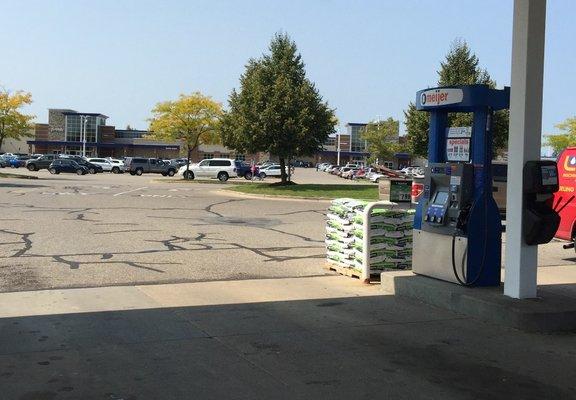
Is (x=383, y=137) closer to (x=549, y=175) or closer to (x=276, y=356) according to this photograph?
(x=549, y=175)

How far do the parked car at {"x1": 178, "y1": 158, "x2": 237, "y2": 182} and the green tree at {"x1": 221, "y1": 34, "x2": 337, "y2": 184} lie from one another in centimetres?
1382

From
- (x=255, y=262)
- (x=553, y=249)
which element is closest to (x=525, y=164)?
(x=255, y=262)

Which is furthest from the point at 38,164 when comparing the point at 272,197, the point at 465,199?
the point at 465,199

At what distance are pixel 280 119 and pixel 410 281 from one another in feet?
87.4

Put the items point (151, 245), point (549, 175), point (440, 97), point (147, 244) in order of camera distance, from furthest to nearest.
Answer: point (147, 244) → point (151, 245) → point (440, 97) → point (549, 175)

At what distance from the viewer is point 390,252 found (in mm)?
9102

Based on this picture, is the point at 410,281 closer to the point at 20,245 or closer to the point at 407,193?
the point at 407,193

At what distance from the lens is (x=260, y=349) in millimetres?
5711

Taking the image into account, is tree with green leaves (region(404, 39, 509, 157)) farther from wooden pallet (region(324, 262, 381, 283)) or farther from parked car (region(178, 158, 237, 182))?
wooden pallet (region(324, 262, 381, 283))

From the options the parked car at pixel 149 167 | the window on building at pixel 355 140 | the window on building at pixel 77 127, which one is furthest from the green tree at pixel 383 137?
the window on building at pixel 77 127

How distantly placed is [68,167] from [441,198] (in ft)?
177

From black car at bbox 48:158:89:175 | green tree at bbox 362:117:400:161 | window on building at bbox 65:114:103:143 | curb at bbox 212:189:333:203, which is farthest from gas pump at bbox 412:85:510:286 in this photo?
window on building at bbox 65:114:103:143

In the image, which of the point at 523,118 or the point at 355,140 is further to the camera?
the point at 355,140

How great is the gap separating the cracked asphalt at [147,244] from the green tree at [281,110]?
13228 millimetres
